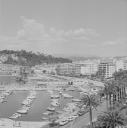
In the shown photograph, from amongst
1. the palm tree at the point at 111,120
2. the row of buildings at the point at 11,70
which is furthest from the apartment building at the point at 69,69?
the palm tree at the point at 111,120

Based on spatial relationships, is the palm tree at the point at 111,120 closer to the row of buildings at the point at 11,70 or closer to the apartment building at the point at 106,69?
the apartment building at the point at 106,69

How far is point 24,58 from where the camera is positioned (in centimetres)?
2227

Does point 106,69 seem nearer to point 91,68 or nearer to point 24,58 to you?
point 91,68

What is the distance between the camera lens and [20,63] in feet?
68.7

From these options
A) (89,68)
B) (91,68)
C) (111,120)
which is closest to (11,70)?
(89,68)

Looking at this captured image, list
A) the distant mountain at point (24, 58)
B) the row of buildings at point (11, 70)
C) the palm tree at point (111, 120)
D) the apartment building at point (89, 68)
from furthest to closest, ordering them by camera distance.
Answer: the distant mountain at point (24, 58)
the row of buildings at point (11, 70)
the apartment building at point (89, 68)
the palm tree at point (111, 120)

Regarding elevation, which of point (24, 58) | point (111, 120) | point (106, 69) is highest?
point (24, 58)

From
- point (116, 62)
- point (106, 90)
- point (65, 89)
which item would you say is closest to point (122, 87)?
point (106, 90)

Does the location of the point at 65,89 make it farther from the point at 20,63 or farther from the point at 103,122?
the point at 20,63

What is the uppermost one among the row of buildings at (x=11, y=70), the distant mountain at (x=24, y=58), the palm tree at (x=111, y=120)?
the distant mountain at (x=24, y=58)

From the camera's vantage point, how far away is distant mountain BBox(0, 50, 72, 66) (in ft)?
70.2

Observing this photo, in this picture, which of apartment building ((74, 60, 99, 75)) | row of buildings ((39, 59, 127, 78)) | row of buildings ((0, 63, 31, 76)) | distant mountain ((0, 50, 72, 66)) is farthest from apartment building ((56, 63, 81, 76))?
distant mountain ((0, 50, 72, 66))

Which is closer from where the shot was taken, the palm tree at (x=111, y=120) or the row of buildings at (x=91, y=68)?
the palm tree at (x=111, y=120)

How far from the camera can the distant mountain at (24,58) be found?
70.2 feet
